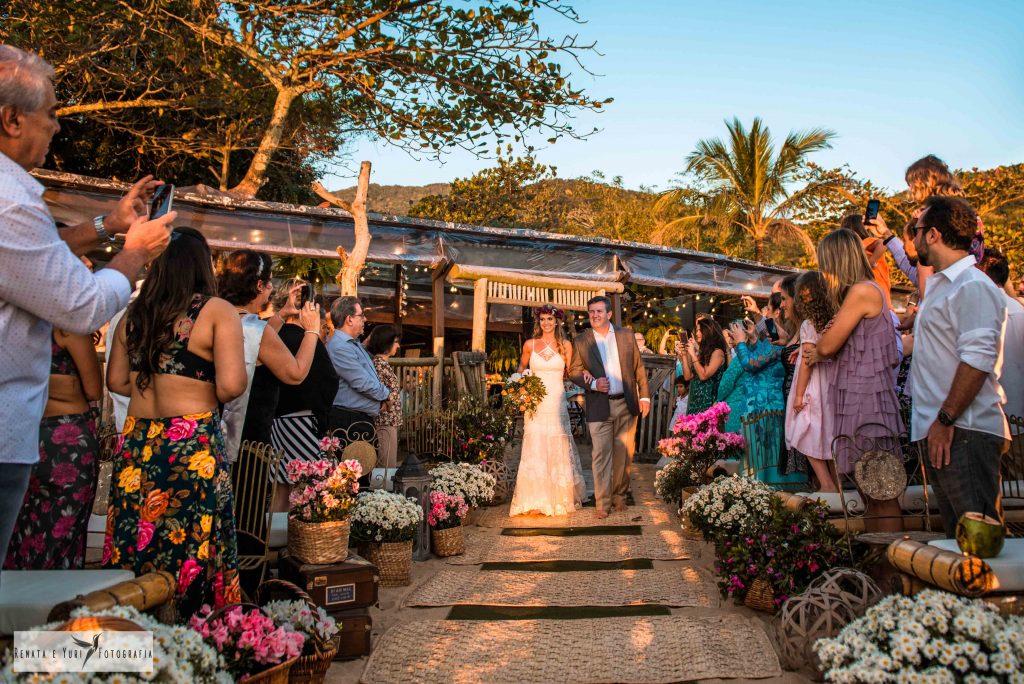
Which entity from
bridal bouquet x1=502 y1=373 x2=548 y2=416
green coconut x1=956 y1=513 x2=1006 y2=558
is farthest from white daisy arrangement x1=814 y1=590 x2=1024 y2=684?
bridal bouquet x1=502 y1=373 x2=548 y2=416

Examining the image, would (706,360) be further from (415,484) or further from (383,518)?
(383,518)

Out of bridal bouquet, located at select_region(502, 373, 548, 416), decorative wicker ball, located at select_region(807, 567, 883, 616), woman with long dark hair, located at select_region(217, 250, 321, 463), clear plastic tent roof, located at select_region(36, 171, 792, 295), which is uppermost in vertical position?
clear plastic tent roof, located at select_region(36, 171, 792, 295)

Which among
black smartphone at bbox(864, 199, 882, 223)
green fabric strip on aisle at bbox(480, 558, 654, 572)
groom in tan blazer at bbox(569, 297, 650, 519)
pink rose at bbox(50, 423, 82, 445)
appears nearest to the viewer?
pink rose at bbox(50, 423, 82, 445)

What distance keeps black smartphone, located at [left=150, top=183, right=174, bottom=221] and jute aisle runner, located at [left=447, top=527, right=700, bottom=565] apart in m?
4.48

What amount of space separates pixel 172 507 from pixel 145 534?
143 mm

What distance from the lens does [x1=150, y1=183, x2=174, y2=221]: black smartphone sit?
2.78 meters

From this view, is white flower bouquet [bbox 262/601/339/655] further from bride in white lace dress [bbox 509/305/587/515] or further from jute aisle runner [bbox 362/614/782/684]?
bride in white lace dress [bbox 509/305/587/515]

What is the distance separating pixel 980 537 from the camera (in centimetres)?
289

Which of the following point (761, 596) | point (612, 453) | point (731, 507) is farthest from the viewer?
point (612, 453)

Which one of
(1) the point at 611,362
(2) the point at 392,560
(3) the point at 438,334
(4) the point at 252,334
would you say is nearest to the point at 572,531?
(1) the point at 611,362

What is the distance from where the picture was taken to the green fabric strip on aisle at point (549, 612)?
5.05m

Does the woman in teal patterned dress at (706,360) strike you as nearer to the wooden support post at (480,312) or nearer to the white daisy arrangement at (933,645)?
the wooden support post at (480,312)

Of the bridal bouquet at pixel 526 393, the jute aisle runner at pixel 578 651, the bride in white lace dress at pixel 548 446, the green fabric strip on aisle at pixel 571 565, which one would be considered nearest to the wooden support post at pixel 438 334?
the bridal bouquet at pixel 526 393

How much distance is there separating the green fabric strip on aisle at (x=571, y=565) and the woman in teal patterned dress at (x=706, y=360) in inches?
102
